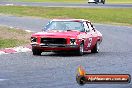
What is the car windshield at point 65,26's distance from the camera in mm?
19578

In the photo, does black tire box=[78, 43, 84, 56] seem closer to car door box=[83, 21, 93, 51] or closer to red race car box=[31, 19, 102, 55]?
red race car box=[31, 19, 102, 55]

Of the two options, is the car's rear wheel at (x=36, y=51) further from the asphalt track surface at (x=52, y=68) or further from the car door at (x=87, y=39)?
the car door at (x=87, y=39)

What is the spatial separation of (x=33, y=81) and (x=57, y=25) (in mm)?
8719

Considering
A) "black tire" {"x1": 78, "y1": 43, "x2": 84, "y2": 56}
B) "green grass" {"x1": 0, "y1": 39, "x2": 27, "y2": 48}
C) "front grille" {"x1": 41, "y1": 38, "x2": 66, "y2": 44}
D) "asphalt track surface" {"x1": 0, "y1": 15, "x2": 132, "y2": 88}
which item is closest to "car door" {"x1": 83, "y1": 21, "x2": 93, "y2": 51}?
"black tire" {"x1": 78, "y1": 43, "x2": 84, "y2": 56}

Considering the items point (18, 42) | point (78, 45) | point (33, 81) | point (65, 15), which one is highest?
point (33, 81)

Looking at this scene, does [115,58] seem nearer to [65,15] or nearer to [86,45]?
[86,45]

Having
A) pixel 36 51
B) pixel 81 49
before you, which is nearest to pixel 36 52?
pixel 36 51

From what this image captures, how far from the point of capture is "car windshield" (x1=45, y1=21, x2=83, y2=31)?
19.6m

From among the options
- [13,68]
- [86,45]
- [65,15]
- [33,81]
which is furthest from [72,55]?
[65,15]

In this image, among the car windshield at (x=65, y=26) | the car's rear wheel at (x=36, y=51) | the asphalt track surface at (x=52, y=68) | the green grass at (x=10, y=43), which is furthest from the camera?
the green grass at (x=10, y=43)

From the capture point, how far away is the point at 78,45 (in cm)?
1850


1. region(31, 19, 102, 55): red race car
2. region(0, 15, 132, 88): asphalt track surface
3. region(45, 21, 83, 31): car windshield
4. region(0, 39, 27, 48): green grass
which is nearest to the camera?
region(0, 15, 132, 88): asphalt track surface

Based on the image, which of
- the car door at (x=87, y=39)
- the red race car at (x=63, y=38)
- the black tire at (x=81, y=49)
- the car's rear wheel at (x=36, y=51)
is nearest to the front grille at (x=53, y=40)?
the red race car at (x=63, y=38)

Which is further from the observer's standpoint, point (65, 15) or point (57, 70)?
point (65, 15)
